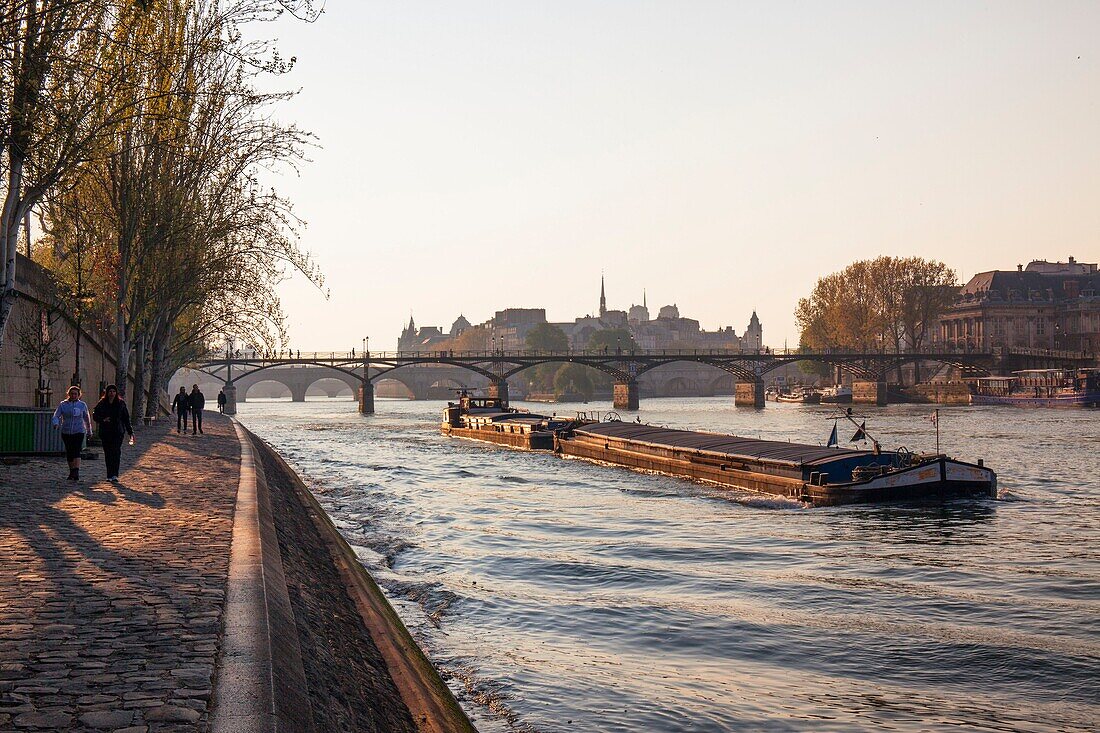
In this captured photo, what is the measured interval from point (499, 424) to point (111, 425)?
5711 cm

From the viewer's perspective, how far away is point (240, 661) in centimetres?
830

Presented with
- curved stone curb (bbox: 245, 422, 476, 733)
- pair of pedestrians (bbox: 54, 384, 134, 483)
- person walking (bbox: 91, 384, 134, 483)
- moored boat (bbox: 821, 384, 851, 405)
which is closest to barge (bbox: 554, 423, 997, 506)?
curved stone curb (bbox: 245, 422, 476, 733)

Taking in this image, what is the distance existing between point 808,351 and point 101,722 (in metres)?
161

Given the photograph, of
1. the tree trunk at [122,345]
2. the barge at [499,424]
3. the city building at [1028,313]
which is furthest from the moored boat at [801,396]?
the tree trunk at [122,345]


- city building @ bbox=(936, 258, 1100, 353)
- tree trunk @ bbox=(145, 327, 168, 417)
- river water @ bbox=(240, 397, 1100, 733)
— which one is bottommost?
river water @ bbox=(240, 397, 1100, 733)

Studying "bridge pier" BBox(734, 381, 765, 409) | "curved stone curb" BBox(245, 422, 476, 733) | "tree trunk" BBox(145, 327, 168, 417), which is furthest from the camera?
"bridge pier" BBox(734, 381, 765, 409)

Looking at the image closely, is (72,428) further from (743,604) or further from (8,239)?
(743,604)

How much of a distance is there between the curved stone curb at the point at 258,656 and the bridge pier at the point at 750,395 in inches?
5149

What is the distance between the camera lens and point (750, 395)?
145m

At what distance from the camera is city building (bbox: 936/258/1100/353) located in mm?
153875

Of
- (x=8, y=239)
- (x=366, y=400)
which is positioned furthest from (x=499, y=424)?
(x=366, y=400)

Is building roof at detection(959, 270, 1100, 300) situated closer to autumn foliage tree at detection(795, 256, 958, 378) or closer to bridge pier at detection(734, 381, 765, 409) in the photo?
autumn foliage tree at detection(795, 256, 958, 378)

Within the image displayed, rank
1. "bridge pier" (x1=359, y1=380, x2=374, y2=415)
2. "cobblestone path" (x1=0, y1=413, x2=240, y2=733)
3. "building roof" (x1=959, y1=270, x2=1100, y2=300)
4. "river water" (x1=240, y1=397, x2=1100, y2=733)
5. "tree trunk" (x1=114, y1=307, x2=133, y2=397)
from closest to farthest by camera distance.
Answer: "cobblestone path" (x1=0, y1=413, x2=240, y2=733) < "river water" (x1=240, y1=397, x2=1100, y2=733) < "tree trunk" (x1=114, y1=307, x2=133, y2=397) < "bridge pier" (x1=359, y1=380, x2=374, y2=415) < "building roof" (x1=959, y1=270, x2=1100, y2=300)

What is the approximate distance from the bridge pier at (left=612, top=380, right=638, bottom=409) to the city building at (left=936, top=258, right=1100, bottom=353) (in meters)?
A: 45.5
